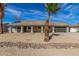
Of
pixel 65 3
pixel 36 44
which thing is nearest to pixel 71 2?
pixel 65 3

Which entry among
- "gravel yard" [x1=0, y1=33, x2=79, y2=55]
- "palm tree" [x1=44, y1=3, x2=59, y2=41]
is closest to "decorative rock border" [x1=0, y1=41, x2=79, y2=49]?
"gravel yard" [x1=0, y1=33, x2=79, y2=55]

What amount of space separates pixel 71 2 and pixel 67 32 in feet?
3.58

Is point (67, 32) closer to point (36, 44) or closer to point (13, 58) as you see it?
point (36, 44)

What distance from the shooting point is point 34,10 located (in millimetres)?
8727

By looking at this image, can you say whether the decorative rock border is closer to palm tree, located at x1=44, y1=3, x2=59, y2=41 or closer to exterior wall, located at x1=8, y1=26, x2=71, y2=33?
palm tree, located at x1=44, y1=3, x2=59, y2=41

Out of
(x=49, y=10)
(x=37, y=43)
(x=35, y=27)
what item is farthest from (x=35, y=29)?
(x=49, y=10)

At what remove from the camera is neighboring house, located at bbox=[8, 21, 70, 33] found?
877 centimetres

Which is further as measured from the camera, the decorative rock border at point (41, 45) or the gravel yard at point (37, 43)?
the decorative rock border at point (41, 45)

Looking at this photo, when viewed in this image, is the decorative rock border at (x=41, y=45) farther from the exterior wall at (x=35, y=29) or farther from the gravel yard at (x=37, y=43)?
the exterior wall at (x=35, y=29)

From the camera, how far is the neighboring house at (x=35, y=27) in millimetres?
8773

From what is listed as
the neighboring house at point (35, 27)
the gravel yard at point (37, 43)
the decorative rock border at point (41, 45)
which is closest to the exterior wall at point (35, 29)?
the neighboring house at point (35, 27)

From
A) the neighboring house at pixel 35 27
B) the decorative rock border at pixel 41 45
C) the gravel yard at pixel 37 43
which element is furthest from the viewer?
the neighboring house at pixel 35 27

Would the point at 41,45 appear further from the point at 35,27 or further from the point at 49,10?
the point at 49,10

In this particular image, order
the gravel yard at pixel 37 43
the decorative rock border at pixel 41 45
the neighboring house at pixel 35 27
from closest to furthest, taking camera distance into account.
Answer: the gravel yard at pixel 37 43 → the decorative rock border at pixel 41 45 → the neighboring house at pixel 35 27
